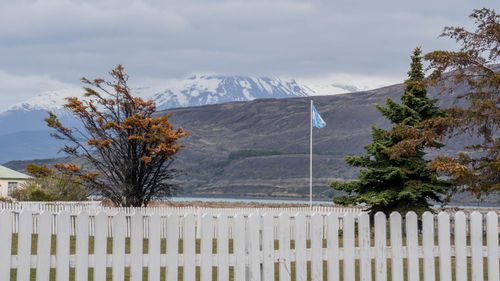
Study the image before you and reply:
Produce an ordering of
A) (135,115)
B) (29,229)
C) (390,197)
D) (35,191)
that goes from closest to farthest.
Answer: (29,229) → (390,197) → (135,115) → (35,191)

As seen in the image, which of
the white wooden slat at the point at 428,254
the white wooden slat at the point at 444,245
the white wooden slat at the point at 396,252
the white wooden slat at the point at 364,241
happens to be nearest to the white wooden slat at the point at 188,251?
the white wooden slat at the point at 364,241

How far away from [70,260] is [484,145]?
13086mm

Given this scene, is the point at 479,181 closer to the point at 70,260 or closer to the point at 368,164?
the point at 368,164

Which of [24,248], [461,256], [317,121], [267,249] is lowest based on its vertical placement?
[461,256]

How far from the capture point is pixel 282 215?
25.8ft

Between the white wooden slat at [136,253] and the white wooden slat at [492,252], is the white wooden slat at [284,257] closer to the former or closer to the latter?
the white wooden slat at [136,253]

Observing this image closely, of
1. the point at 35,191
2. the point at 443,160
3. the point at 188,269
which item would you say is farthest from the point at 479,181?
the point at 35,191

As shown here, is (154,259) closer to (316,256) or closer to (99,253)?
(99,253)

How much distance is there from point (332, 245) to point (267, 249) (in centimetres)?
85

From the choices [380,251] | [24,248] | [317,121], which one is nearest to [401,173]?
[317,121]

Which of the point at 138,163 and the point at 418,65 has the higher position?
the point at 418,65

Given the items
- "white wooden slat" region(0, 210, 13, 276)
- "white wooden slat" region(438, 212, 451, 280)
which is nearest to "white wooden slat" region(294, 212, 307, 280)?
"white wooden slat" region(438, 212, 451, 280)

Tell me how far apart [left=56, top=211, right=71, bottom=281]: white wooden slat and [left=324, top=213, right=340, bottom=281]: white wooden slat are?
319 cm

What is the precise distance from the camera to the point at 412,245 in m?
8.09
